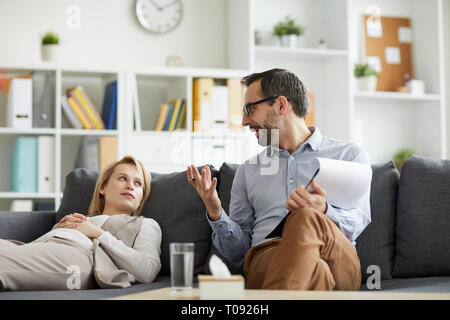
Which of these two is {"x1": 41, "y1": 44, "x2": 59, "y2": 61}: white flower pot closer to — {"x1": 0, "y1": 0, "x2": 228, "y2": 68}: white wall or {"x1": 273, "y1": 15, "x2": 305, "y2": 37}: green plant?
{"x1": 0, "y1": 0, "x2": 228, "y2": 68}: white wall

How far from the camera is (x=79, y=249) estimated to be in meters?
1.97

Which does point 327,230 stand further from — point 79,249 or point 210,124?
point 210,124

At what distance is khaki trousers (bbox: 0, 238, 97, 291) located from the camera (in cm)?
184

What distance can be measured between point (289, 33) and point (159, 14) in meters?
0.86

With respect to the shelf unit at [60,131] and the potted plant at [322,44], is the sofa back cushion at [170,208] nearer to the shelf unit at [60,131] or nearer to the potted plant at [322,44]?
the shelf unit at [60,131]

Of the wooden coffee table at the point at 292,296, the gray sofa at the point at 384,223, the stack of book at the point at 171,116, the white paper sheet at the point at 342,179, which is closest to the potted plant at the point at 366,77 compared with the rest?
the stack of book at the point at 171,116

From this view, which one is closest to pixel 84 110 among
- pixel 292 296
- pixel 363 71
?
pixel 363 71

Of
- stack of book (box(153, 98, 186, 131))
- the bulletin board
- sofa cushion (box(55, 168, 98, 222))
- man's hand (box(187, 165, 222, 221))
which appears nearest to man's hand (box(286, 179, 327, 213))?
man's hand (box(187, 165, 222, 221))

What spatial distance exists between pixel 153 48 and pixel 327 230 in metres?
2.70

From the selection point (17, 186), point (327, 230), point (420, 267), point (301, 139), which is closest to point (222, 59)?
point (17, 186)

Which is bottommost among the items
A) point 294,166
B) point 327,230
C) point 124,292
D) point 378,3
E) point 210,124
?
point 124,292

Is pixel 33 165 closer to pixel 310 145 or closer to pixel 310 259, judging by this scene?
pixel 310 145

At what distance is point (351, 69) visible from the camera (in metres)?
4.04
